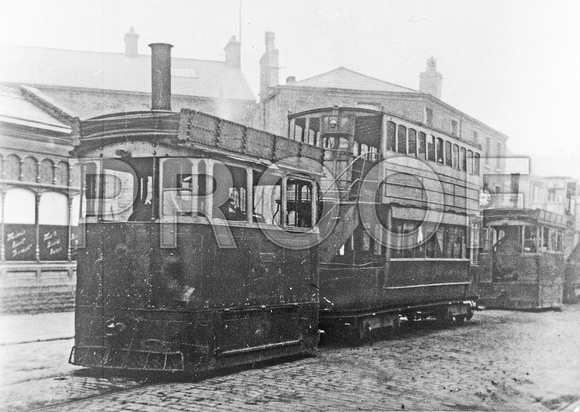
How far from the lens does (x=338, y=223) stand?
36.4 ft

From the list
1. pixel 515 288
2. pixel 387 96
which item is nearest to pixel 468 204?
pixel 515 288

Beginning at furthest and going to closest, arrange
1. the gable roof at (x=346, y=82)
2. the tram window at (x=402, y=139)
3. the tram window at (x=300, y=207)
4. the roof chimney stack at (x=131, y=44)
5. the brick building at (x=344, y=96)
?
the roof chimney stack at (x=131, y=44) → the brick building at (x=344, y=96) → the gable roof at (x=346, y=82) → the tram window at (x=402, y=139) → the tram window at (x=300, y=207)

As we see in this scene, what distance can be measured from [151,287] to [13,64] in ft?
63.2

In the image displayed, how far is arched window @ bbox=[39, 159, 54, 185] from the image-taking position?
50.3 ft

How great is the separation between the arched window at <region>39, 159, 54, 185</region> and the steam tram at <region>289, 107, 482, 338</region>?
6174 millimetres

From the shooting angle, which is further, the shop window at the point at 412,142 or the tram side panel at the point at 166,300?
the shop window at the point at 412,142

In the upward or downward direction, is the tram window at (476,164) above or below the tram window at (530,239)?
above

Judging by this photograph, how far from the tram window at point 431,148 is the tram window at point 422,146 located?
0.15 metres

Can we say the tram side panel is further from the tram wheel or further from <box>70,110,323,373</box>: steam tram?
the tram wheel

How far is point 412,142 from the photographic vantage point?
12922 millimetres

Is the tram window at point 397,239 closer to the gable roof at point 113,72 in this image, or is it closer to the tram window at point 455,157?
the tram window at point 455,157

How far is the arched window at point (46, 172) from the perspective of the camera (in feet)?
50.3

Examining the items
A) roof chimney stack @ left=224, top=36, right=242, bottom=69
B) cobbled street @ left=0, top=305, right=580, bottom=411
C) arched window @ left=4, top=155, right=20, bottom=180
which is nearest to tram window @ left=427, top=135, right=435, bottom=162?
cobbled street @ left=0, top=305, right=580, bottom=411

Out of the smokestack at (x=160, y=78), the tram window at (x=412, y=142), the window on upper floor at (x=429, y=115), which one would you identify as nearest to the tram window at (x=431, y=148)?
the tram window at (x=412, y=142)
